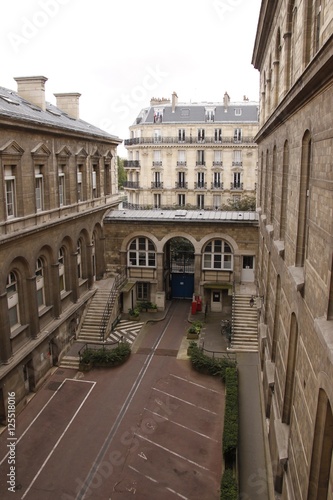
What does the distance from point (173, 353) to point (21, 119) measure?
16954 mm

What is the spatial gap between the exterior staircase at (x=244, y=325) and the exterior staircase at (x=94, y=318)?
31.0 ft

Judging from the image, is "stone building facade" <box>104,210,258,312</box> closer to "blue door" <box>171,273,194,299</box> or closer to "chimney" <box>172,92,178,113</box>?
"blue door" <box>171,273,194,299</box>

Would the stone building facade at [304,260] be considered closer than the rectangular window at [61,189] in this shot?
Yes

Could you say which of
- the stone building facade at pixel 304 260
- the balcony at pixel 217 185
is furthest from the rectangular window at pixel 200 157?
the stone building facade at pixel 304 260

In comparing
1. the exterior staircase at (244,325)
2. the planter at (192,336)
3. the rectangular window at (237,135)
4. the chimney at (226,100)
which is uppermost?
the chimney at (226,100)

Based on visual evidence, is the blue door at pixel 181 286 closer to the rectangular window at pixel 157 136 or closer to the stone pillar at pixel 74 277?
the stone pillar at pixel 74 277

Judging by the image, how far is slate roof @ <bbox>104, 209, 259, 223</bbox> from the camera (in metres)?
34.6

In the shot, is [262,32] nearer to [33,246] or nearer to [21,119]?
[21,119]

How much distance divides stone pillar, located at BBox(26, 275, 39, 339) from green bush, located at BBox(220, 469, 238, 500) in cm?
1292

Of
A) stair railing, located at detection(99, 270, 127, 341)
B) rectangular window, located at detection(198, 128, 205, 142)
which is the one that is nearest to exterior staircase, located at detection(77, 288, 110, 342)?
stair railing, located at detection(99, 270, 127, 341)

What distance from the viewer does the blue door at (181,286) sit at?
4050cm

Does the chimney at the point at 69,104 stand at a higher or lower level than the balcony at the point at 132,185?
higher

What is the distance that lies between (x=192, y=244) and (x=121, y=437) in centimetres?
1864

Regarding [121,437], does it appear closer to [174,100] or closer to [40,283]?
[40,283]
